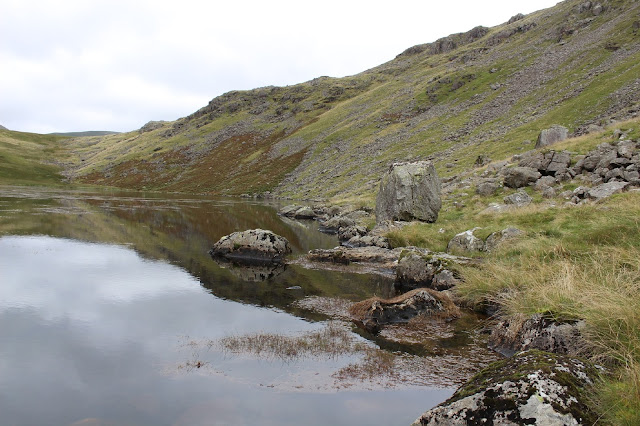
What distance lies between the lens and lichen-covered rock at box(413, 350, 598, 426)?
582 cm

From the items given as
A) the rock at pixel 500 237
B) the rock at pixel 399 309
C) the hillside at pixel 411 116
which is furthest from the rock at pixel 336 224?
the rock at pixel 399 309

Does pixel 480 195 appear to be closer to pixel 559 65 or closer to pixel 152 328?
pixel 152 328

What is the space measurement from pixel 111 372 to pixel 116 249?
71.0 ft

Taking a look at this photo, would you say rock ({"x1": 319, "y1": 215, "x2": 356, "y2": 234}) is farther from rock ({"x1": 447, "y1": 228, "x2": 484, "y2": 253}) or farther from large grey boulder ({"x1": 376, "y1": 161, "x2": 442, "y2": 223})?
rock ({"x1": 447, "y1": 228, "x2": 484, "y2": 253})

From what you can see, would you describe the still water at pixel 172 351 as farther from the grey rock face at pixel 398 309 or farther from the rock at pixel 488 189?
the rock at pixel 488 189

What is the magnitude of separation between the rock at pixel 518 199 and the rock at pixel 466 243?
20.1 feet

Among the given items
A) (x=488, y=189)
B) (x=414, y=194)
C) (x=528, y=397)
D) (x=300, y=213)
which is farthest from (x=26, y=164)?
(x=528, y=397)

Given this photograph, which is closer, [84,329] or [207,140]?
[84,329]

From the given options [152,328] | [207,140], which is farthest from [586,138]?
[207,140]

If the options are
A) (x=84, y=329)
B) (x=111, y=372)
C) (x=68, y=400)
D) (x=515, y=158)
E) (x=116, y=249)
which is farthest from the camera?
(x=515, y=158)

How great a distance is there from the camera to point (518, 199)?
28.1 meters

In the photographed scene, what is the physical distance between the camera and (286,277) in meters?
22.5

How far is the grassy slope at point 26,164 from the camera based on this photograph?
5290 inches

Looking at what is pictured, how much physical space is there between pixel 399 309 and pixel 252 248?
577 inches
